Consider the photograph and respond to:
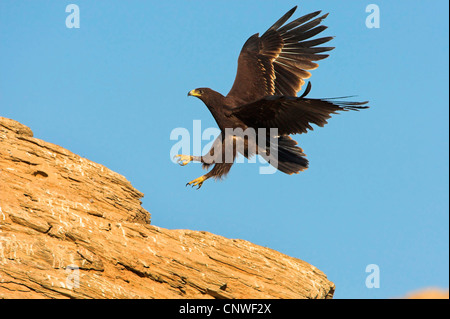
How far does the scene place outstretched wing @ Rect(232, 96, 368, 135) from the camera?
9680 millimetres

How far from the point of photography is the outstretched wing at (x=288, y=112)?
968 cm

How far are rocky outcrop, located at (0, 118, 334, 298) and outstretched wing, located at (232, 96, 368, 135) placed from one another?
7.18ft

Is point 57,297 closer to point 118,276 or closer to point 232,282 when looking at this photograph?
point 118,276

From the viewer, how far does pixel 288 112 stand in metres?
10.2

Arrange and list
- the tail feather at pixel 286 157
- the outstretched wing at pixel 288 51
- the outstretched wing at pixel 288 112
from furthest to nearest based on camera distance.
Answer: the outstretched wing at pixel 288 51
the tail feather at pixel 286 157
the outstretched wing at pixel 288 112

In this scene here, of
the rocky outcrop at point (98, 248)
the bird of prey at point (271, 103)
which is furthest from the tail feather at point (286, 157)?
the rocky outcrop at point (98, 248)

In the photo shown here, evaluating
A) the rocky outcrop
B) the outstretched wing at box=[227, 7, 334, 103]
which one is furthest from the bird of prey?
the rocky outcrop

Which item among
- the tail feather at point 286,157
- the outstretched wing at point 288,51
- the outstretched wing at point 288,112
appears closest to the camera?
the outstretched wing at point 288,112

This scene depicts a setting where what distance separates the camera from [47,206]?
917cm

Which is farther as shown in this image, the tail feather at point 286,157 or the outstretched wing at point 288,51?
the outstretched wing at point 288,51

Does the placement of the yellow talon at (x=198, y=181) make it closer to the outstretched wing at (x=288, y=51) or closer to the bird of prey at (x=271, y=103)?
the bird of prey at (x=271, y=103)

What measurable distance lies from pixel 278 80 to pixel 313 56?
2.98 ft

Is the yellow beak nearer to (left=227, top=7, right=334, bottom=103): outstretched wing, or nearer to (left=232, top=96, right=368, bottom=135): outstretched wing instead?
(left=232, top=96, right=368, bottom=135): outstretched wing
